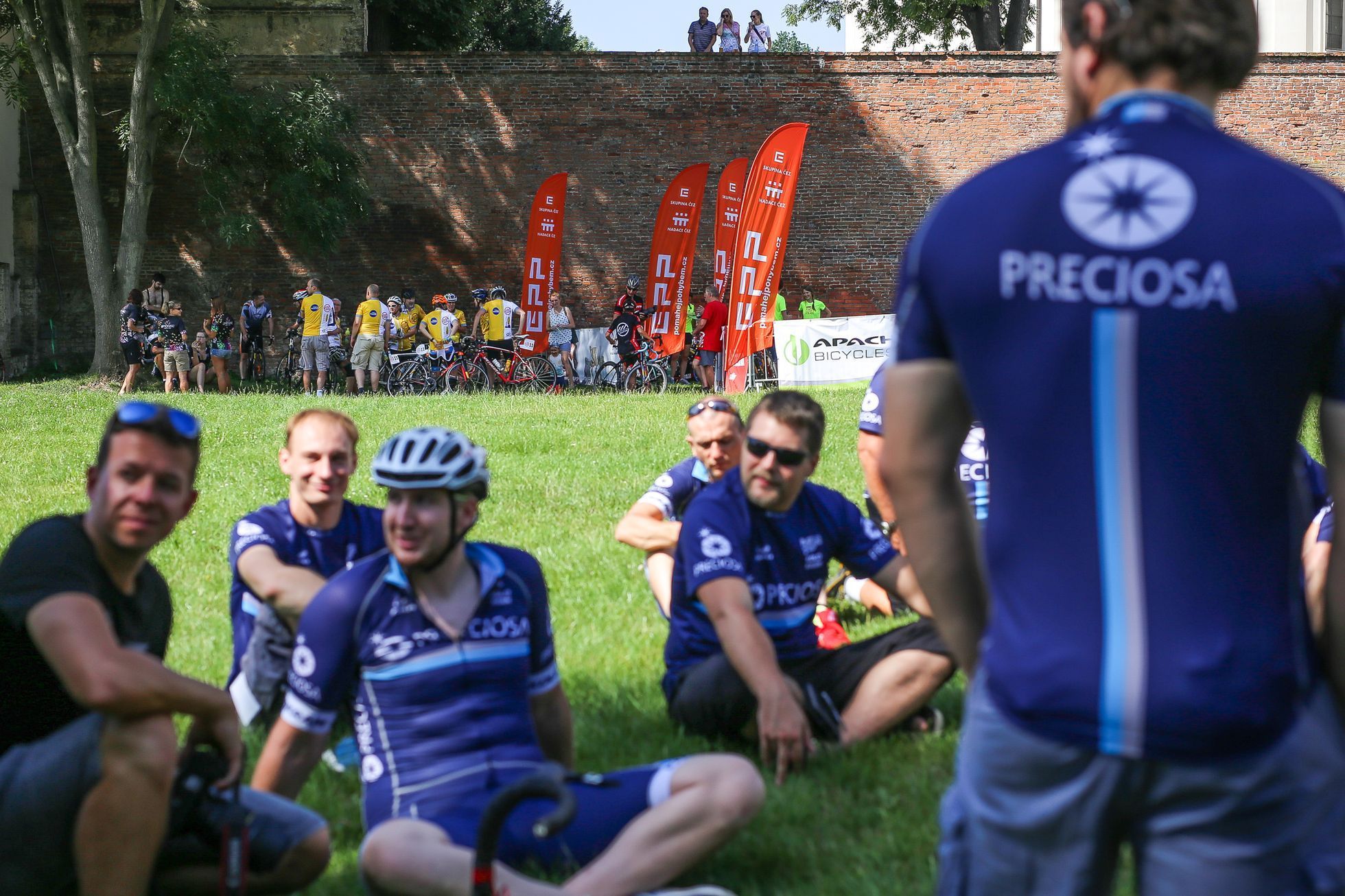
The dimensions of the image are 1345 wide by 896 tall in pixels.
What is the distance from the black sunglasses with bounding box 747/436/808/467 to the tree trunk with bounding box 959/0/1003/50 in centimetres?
3152

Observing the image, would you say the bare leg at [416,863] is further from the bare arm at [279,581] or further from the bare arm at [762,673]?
the bare arm at [279,581]

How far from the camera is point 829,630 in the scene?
6.61 m

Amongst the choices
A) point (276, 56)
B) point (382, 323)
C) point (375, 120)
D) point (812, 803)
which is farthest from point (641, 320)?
point (812, 803)

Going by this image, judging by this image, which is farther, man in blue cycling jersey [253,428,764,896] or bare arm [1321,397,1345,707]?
man in blue cycling jersey [253,428,764,896]

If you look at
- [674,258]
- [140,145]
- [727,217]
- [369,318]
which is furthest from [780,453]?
[140,145]

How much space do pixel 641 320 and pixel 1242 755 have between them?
74.1 ft

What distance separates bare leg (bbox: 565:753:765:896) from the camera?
353 centimetres

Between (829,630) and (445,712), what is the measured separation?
3209mm

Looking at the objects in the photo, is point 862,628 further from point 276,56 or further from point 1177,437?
point 276,56

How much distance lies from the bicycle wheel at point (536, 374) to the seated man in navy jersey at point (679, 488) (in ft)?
54.5

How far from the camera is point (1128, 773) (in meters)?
1.68

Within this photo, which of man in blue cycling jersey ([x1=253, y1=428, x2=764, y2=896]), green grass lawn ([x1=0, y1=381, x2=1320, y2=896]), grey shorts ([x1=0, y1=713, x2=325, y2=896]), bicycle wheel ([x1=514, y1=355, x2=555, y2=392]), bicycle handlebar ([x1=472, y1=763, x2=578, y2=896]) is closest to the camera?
bicycle handlebar ([x1=472, y1=763, x2=578, y2=896])

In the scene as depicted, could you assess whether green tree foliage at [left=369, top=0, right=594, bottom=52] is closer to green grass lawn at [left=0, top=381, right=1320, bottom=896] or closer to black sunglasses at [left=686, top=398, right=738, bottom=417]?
green grass lawn at [left=0, top=381, right=1320, bottom=896]

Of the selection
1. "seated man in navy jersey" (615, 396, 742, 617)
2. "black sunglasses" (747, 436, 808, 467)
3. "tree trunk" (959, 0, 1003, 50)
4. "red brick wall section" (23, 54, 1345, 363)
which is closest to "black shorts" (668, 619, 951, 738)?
"black sunglasses" (747, 436, 808, 467)
